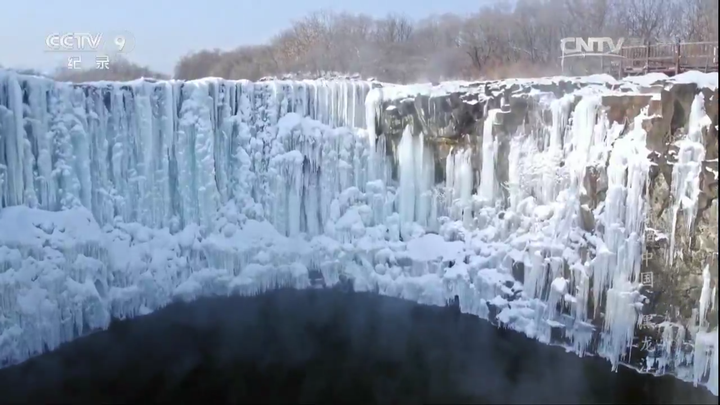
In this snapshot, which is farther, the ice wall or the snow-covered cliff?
the ice wall

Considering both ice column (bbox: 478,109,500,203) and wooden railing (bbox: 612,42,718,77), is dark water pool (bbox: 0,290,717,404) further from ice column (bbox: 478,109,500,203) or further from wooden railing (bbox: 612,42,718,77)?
wooden railing (bbox: 612,42,718,77)

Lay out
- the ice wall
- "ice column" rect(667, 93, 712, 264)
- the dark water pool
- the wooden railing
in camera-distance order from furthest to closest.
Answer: the wooden railing
the ice wall
"ice column" rect(667, 93, 712, 264)
the dark water pool

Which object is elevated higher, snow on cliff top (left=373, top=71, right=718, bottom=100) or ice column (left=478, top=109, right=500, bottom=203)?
snow on cliff top (left=373, top=71, right=718, bottom=100)

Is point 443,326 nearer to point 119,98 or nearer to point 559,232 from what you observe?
point 559,232

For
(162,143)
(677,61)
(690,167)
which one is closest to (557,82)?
(677,61)

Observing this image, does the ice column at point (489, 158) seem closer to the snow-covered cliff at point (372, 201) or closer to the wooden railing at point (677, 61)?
the snow-covered cliff at point (372, 201)

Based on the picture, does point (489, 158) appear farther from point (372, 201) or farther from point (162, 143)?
point (162, 143)

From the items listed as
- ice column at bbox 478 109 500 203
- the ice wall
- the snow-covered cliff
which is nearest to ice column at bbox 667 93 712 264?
the snow-covered cliff
